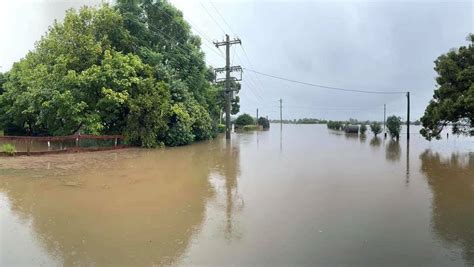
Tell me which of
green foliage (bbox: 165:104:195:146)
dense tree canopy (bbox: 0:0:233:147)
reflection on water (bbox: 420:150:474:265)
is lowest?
reflection on water (bbox: 420:150:474:265)

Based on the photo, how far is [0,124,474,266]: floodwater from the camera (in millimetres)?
4348

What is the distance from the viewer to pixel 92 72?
61.8 feet

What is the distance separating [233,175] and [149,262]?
688 cm

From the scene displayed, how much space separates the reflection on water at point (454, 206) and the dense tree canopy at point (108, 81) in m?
14.1

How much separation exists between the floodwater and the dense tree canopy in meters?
8.37

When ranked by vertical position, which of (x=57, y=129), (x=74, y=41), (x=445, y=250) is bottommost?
(x=445, y=250)

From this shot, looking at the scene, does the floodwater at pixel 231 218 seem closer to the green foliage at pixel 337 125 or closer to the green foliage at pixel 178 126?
the green foliage at pixel 178 126

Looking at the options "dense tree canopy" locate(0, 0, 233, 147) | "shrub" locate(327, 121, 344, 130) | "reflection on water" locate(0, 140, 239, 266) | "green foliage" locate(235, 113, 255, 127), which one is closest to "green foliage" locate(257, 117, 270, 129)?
"green foliage" locate(235, 113, 255, 127)

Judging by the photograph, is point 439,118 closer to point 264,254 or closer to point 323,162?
point 323,162

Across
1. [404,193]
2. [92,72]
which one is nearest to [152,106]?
[92,72]

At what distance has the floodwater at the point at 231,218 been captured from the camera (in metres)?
4.35

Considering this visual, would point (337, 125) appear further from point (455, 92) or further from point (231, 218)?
point (231, 218)

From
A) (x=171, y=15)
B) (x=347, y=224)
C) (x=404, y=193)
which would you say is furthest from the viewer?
(x=171, y=15)

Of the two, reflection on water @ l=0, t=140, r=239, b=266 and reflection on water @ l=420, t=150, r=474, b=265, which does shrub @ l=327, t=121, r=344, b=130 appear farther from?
reflection on water @ l=0, t=140, r=239, b=266
